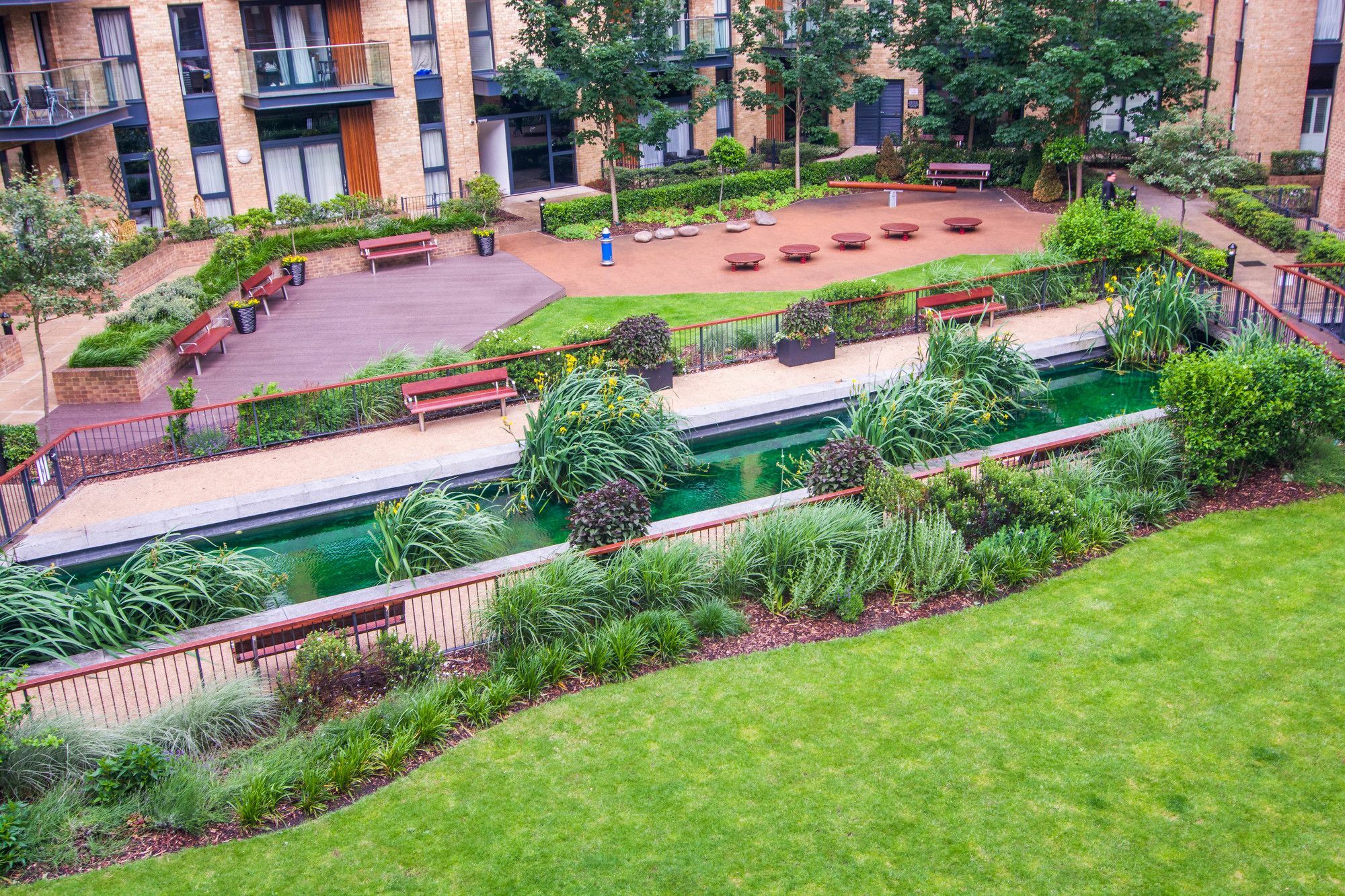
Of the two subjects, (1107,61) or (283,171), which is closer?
(1107,61)

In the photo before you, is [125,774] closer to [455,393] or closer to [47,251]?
[455,393]

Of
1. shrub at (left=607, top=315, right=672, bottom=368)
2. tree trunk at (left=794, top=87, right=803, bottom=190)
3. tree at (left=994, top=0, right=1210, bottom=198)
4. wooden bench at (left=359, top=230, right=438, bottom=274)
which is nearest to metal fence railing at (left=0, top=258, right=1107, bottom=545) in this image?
shrub at (left=607, top=315, right=672, bottom=368)

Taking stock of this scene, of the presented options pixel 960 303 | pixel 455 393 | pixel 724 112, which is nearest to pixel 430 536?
pixel 455 393

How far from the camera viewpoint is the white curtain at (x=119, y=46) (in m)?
27.1

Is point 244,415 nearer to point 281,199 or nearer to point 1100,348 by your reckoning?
point 281,199

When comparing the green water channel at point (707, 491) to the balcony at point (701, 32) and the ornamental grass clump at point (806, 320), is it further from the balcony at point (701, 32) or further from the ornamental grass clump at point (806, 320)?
the balcony at point (701, 32)

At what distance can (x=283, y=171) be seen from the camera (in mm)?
30344

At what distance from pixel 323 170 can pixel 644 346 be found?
16.3 metres

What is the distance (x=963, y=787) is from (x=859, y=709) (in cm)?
133

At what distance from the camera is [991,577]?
40.1ft

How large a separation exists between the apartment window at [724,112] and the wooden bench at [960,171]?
262 inches

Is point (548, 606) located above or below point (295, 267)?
below

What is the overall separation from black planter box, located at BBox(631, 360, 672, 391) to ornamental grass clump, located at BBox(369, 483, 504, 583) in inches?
207

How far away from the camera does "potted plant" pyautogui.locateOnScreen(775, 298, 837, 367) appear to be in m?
19.7
